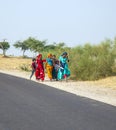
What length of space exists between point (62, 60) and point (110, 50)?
14.6 ft

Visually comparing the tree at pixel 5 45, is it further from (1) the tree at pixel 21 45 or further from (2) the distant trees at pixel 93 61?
(2) the distant trees at pixel 93 61

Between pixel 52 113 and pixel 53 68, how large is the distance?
13989mm

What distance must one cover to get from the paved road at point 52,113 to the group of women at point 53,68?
8.71 meters

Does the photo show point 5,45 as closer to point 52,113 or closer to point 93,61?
point 93,61

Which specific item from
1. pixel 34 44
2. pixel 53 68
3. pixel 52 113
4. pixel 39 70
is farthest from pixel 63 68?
pixel 34 44

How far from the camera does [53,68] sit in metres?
25.9

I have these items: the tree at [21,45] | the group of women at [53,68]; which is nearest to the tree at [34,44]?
the tree at [21,45]

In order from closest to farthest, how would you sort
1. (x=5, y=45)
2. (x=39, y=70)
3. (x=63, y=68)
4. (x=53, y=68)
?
(x=63, y=68), (x=39, y=70), (x=53, y=68), (x=5, y=45)

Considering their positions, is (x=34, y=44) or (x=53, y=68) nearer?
(x=53, y=68)

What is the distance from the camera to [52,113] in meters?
11.9

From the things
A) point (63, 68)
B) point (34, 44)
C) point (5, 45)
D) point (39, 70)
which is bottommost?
point (39, 70)

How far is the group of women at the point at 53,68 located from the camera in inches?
994

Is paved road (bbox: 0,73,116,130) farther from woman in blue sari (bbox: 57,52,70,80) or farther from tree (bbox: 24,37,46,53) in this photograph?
tree (bbox: 24,37,46,53)

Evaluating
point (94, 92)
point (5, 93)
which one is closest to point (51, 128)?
point (5, 93)
